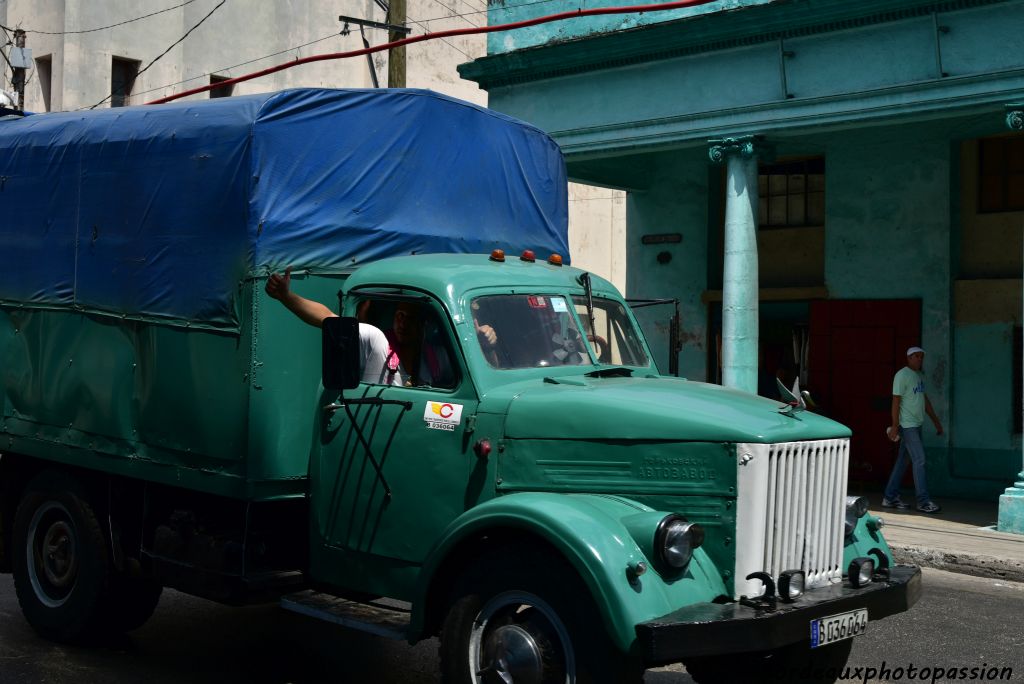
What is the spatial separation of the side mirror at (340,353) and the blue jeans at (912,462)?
9775 mm

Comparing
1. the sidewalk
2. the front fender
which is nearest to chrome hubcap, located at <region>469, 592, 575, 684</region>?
the front fender

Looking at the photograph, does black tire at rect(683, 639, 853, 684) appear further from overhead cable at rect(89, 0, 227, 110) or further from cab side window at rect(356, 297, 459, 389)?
overhead cable at rect(89, 0, 227, 110)

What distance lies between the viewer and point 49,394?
8039 millimetres

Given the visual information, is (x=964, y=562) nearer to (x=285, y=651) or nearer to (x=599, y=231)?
(x=285, y=651)

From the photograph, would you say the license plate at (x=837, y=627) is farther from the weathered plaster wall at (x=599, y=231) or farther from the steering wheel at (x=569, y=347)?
the weathered plaster wall at (x=599, y=231)

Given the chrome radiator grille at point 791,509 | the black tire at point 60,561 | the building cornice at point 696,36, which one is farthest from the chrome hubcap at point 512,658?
the building cornice at point 696,36

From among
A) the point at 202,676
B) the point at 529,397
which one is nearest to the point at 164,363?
the point at 202,676

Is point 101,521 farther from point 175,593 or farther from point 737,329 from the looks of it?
point 737,329

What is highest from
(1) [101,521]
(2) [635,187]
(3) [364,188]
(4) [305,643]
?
(2) [635,187]

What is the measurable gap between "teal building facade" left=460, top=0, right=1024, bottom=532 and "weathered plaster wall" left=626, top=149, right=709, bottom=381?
0.14 m

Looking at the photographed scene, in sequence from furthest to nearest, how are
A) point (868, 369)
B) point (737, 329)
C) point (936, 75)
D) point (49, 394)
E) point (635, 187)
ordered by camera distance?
point (635, 187)
point (868, 369)
point (737, 329)
point (936, 75)
point (49, 394)

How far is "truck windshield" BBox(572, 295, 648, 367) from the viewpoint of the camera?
22.2 feet

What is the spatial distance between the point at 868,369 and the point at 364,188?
10934mm

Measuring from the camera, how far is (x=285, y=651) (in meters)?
7.77
